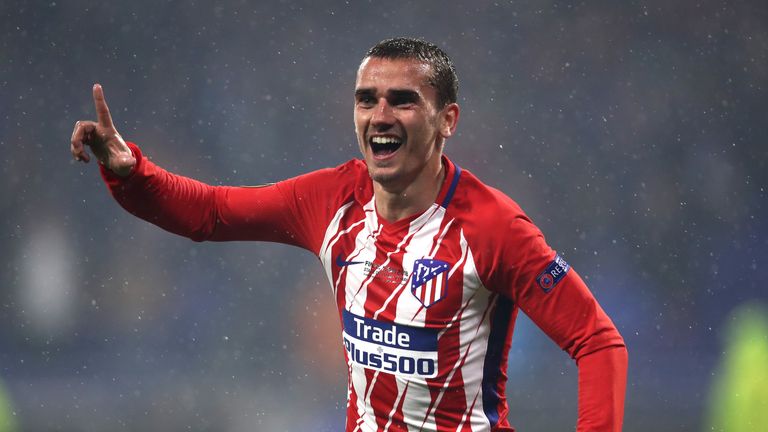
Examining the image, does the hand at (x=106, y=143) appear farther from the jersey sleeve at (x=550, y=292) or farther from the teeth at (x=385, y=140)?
the jersey sleeve at (x=550, y=292)

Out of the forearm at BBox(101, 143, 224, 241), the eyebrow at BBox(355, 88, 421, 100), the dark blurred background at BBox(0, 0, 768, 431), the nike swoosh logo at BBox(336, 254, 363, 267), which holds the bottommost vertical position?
the nike swoosh logo at BBox(336, 254, 363, 267)

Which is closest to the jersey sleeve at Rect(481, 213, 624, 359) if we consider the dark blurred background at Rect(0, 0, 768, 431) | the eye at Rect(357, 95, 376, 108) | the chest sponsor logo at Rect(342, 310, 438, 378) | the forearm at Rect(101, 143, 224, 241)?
the chest sponsor logo at Rect(342, 310, 438, 378)

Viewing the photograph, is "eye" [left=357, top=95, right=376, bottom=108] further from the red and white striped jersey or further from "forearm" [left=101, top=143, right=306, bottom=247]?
"forearm" [left=101, top=143, right=306, bottom=247]

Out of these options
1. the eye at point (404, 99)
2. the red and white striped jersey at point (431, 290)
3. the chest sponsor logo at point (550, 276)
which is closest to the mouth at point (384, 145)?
the eye at point (404, 99)

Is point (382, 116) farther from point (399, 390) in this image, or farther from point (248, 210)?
point (399, 390)

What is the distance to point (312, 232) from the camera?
3332 mm

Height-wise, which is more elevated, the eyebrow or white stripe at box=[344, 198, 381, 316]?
the eyebrow

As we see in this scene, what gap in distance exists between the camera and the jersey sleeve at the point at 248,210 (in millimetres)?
3215

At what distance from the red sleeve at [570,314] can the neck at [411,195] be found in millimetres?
302

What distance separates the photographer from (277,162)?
8391 mm

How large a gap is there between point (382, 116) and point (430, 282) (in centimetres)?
52

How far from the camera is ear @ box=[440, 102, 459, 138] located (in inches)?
125

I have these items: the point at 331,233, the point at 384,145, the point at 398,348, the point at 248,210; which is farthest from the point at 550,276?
the point at 248,210

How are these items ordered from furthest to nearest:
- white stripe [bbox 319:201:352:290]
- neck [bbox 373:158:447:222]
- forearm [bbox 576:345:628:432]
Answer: white stripe [bbox 319:201:352:290], neck [bbox 373:158:447:222], forearm [bbox 576:345:628:432]
